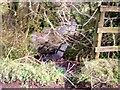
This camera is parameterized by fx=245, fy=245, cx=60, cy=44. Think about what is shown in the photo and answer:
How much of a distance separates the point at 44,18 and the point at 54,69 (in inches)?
29.0

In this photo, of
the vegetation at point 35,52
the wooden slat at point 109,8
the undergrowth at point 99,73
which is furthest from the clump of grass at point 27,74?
the wooden slat at point 109,8

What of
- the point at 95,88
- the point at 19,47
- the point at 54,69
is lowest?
the point at 95,88

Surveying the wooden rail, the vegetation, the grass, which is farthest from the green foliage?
the wooden rail

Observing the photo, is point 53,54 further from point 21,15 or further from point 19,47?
point 21,15

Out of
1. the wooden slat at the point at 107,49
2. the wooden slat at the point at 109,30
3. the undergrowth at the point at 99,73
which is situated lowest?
the undergrowth at the point at 99,73

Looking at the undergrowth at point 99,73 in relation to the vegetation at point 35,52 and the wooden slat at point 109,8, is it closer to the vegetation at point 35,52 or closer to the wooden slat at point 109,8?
the vegetation at point 35,52


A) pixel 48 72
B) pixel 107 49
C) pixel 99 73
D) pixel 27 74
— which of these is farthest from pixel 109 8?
pixel 27 74

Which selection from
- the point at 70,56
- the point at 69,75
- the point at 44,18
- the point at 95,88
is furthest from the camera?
the point at 70,56

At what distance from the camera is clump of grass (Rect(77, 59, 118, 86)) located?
2995 mm

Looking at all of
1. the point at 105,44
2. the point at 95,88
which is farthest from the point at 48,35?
the point at 95,88

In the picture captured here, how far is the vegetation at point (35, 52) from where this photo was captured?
10.0ft

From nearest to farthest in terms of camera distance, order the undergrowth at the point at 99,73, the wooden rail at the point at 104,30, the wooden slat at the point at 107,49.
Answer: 1. the undergrowth at the point at 99,73
2. the wooden rail at the point at 104,30
3. the wooden slat at the point at 107,49

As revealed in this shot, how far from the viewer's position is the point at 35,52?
3.51 metres

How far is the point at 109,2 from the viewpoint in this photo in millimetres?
3158
